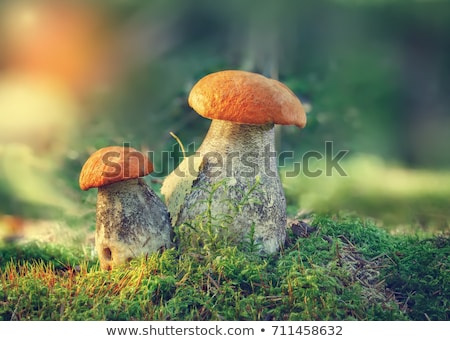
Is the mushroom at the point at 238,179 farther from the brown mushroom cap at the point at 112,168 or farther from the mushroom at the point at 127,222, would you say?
the brown mushroom cap at the point at 112,168

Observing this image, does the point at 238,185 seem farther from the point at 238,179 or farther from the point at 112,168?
the point at 112,168

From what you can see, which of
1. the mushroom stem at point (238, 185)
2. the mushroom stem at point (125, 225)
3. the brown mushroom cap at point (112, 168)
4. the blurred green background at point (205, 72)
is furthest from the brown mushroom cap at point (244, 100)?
the blurred green background at point (205, 72)

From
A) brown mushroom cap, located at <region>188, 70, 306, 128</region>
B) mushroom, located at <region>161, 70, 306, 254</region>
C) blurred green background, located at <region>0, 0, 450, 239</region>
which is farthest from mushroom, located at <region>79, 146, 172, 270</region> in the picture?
blurred green background, located at <region>0, 0, 450, 239</region>

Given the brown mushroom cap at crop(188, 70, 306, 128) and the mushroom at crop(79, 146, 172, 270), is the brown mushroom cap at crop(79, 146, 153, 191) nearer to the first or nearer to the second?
the mushroom at crop(79, 146, 172, 270)

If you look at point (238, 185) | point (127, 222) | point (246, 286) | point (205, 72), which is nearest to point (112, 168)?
point (127, 222)
